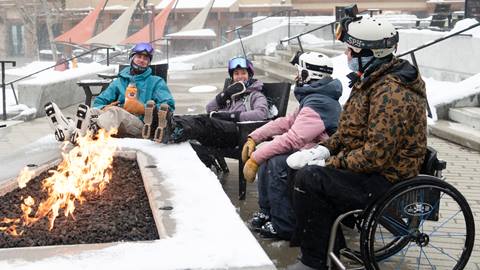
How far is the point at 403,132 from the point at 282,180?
4.16 feet

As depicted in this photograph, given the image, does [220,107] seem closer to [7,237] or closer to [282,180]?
[282,180]

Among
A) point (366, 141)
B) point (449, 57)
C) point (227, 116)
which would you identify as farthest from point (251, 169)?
point (449, 57)

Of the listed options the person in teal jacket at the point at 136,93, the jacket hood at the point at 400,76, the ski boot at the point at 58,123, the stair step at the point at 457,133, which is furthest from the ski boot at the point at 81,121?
the stair step at the point at 457,133

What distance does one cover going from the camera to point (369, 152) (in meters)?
3.21

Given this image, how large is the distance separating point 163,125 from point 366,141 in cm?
191

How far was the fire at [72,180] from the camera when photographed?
3.38 meters

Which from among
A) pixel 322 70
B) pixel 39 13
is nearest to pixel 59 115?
pixel 322 70

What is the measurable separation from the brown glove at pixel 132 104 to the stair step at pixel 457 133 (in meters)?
4.05

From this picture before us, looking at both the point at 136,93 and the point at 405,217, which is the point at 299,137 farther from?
→ the point at 136,93

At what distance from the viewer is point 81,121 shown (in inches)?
186

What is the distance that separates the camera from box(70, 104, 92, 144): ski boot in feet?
15.3

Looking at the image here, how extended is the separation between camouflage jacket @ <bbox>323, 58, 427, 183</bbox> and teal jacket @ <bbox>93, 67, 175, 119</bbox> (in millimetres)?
2639

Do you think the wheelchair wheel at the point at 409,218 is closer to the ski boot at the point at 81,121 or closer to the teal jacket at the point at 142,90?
the ski boot at the point at 81,121

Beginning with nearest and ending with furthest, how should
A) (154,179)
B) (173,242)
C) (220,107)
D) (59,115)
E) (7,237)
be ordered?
(173,242)
(7,237)
(154,179)
(59,115)
(220,107)
